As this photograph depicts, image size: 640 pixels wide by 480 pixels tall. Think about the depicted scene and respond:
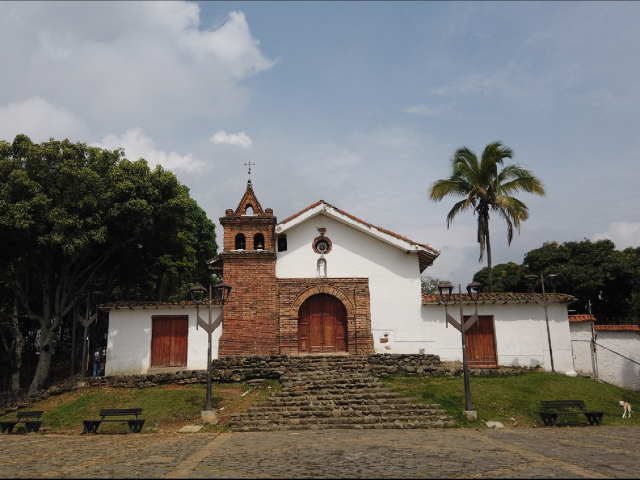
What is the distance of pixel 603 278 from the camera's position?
98.0ft

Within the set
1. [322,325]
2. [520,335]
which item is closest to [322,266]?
[322,325]

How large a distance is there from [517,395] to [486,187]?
11.6 m

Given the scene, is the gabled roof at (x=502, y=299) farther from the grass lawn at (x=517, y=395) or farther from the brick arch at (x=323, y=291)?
the brick arch at (x=323, y=291)

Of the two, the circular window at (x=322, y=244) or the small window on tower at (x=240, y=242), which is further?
the circular window at (x=322, y=244)

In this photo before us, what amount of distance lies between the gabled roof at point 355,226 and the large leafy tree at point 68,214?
530 cm

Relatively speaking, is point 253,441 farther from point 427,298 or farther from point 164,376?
point 427,298

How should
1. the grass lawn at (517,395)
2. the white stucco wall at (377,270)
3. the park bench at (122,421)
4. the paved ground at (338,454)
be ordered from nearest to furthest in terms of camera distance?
1. the paved ground at (338,454)
2. the park bench at (122,421)
3. the grass lawn at (517,395)
4. the white stucco wall at (377,270)

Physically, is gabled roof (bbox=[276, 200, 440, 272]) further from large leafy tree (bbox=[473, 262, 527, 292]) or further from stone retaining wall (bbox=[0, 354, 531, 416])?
large leafy tree (bbox=[473, 262, 527, 292])

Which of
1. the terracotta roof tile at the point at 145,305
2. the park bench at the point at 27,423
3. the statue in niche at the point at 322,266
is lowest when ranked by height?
the park bench at the point at 27,423

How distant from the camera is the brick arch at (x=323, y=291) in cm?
1914

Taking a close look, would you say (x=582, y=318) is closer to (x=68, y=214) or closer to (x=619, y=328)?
(x=619, y=328)

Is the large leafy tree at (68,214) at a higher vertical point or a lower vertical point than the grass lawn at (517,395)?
higher

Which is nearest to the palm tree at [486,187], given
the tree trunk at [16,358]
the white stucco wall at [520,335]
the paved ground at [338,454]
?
the white stucco wall at [520,335]

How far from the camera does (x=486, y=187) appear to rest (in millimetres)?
24062
